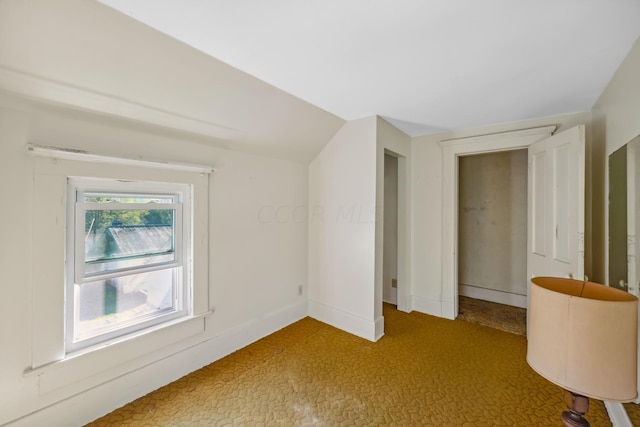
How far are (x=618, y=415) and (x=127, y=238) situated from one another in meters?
3.45

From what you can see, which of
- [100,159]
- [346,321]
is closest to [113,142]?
[100,159]

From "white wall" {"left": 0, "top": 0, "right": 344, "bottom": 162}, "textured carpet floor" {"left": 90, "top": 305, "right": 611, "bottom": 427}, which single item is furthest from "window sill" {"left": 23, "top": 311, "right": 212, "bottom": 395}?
"white wall" {"left": 0, "top": 0, "right": 344, "bottom": 162}

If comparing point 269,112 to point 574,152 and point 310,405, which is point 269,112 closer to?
point 310,405

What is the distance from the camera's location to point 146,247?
2.06m

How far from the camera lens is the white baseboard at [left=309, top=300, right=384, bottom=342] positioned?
2732mm

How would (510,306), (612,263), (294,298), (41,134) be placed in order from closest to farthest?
(41,134), (612,263), (294,298), (510,306)

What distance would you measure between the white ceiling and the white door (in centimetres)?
44

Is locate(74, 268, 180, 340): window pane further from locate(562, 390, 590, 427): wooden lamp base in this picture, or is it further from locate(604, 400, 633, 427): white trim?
locate(604, 400, 633, 427): white trim

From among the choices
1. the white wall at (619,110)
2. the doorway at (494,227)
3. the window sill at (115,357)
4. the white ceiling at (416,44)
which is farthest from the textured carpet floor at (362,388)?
the white ceiling at (416,44)

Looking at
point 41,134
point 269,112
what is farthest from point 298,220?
point 41,134

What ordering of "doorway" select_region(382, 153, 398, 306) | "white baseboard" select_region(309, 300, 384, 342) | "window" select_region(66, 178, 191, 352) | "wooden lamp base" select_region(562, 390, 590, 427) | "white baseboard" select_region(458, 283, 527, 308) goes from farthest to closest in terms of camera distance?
"doorway" select_region(382, 153, 398, 306)
"white baseboard" select_region(458, 283, 527, 308)
"white baseboard" select_region(309, 300, 384, 342)
"window" select_region(66, 178, 191, 352)
"wooden lamp base" select_region(562, 390, 590, 427)

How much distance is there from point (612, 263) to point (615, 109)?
109 centimetres

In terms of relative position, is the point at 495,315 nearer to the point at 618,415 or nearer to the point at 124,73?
the point at 618,415

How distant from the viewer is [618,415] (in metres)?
1.56
